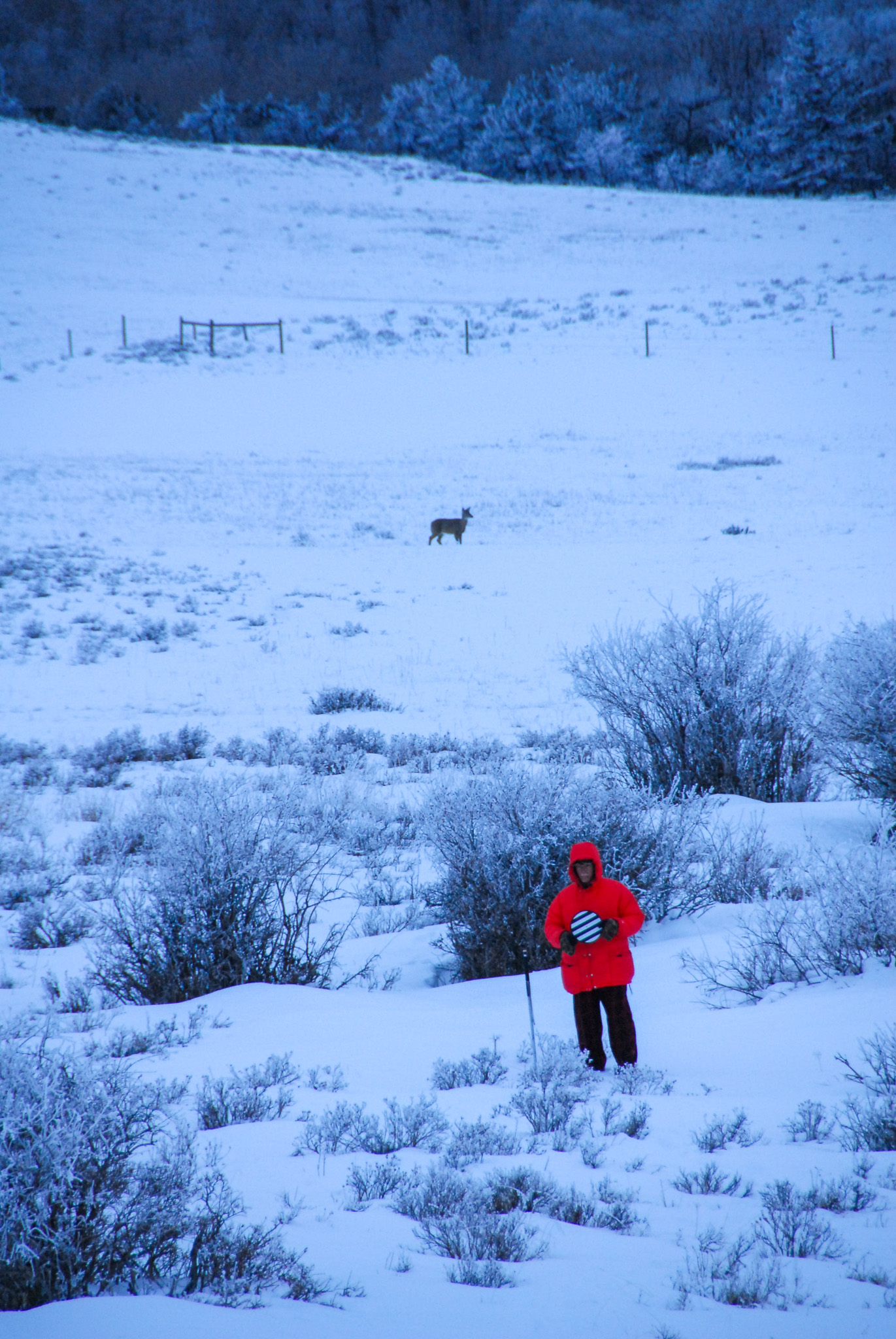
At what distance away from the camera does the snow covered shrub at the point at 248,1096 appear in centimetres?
334

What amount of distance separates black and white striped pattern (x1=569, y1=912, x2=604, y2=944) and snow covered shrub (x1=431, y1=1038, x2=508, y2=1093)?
624mm

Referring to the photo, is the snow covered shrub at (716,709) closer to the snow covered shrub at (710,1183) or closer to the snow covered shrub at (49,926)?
the snow covered shrub at (49,926)

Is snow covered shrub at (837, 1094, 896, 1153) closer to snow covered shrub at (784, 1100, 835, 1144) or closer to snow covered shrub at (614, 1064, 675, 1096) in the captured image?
snow covered shrub at (784, 1100, 835, 1144)

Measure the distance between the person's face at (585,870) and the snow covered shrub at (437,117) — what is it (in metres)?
75.0

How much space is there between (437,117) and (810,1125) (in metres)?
78.7

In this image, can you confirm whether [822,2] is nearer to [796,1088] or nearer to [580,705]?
[580,705]

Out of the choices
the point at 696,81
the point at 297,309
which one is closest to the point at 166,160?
the point at 297,309

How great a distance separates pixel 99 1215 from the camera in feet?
7.39

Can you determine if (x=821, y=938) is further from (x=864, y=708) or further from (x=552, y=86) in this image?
(x=552, y=86)

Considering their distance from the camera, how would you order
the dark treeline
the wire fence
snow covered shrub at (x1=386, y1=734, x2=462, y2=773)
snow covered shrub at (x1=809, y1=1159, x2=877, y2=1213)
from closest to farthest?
1. snow covered shrub at (x1=809, y1=1159, x2=877, y2=1213)
2. snow covered shrub at (x1=386, y1=734, x2=462, y2=773)
3. the wire fence
4. the dark treeline

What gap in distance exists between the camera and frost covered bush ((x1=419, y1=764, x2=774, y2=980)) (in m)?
5.08

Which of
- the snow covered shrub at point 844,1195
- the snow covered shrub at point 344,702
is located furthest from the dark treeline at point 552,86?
the snow covered shrub at point 844,1195

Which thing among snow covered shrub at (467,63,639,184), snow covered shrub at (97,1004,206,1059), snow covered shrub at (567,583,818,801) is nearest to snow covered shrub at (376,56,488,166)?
snow covered shrub at (467,63,639,184)

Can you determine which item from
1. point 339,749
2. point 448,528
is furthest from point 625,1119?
point 448,528
